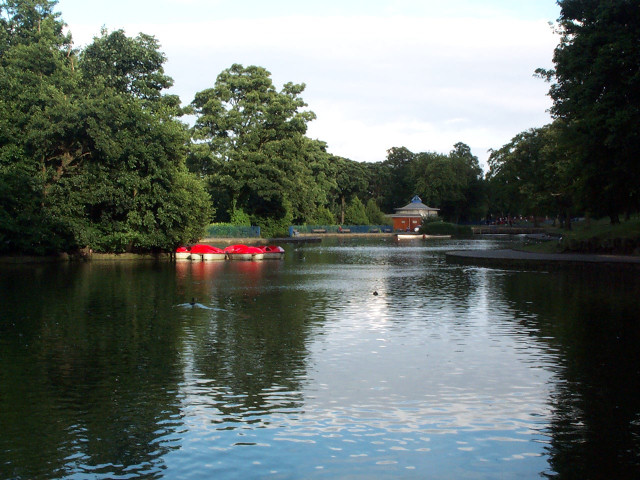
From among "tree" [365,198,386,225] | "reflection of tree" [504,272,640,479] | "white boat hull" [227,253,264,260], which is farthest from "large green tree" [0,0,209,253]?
"tree" [365,198,386,225]

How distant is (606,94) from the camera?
119 feet

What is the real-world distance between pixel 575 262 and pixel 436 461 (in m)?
33.6

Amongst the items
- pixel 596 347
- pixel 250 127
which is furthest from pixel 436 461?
pixel 250 127

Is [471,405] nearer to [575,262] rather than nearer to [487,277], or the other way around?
[487,277]

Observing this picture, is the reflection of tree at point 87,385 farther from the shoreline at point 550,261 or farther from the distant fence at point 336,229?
the distant fence at point 336,229

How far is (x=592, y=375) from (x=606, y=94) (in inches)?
1117

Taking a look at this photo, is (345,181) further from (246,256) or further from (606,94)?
(606,94)

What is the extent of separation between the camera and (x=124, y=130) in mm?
46375

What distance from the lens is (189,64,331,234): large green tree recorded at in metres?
77.4

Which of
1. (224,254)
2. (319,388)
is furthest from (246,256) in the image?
(319,388)

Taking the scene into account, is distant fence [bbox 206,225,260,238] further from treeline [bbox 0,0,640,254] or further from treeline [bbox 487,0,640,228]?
treeline [bbox 487,0,640,228]

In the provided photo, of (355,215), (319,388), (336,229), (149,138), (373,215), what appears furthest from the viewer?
(373,215)

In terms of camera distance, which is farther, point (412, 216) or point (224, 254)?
point (412, 216)

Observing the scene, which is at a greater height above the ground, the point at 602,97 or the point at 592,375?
the point at 602,97
